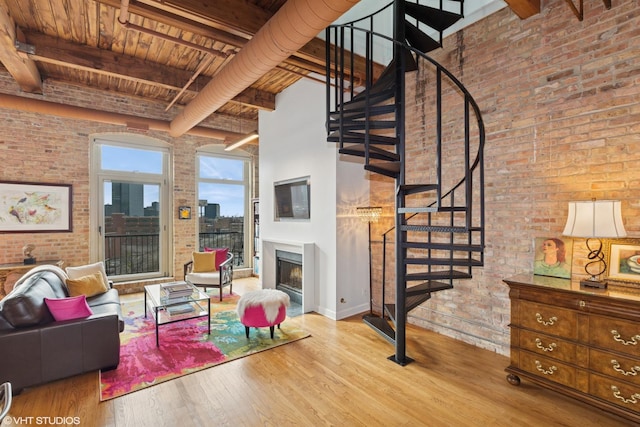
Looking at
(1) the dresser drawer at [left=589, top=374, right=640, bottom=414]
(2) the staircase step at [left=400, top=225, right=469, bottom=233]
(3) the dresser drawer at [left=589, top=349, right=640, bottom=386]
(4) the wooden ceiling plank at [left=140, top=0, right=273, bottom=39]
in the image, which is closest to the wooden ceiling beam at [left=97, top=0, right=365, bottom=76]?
(4) the wooden ceiling plank at [left=140, top=0, right=273, bottom=39]

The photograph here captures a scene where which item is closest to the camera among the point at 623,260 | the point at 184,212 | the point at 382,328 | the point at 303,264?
the point at 623,260

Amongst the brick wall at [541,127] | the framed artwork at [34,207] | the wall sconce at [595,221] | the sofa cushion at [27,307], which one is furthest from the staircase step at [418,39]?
the framed artwork at [34,207]

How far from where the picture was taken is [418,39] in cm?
331

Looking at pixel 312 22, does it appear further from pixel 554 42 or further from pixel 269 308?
pixel 269 308

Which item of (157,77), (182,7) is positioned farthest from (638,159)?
(157,77)

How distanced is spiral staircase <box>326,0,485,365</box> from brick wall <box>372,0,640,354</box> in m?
0.22

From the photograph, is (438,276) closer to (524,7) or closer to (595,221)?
(595,221)

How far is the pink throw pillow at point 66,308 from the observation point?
9.25 ft

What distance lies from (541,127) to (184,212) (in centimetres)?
602

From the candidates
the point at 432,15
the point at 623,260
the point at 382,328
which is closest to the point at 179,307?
the point at 382,328

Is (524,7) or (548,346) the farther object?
(524,7)

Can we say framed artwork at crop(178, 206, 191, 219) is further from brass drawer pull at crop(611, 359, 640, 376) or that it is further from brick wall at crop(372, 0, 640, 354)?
brass drawer pull at crop(611, 359, 640, 376)

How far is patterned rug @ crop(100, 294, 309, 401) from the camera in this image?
9.31ft

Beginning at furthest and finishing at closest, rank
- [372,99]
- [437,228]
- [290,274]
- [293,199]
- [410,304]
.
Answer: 1. [290,274]
2. [293,199]
3. [410,304]
4. [372,99]
5. [437,228]
